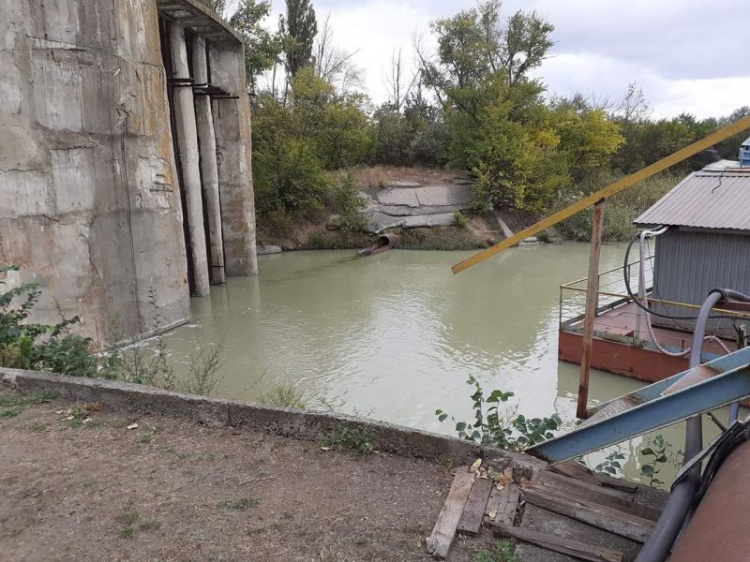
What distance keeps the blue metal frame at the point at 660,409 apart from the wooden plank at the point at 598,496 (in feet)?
0.60

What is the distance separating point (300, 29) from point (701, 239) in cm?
2888

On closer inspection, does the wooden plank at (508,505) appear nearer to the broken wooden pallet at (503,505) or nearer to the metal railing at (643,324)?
the broken wooden pallet at (503,505)

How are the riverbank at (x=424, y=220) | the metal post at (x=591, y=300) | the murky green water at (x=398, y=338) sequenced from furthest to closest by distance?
1. the riverbank at (x=424, y=220)
2. the murky green water at (x=398, y=338)
3. the metal post at (x=591, y=300)

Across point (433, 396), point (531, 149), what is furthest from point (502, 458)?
point (531, 149)

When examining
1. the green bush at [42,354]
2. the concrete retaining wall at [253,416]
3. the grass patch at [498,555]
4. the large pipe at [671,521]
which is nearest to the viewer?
the large pipe at [671,521]

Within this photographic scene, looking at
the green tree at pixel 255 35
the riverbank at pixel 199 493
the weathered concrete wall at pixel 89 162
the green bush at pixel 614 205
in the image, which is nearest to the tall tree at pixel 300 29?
the green tree at pixel 255 35

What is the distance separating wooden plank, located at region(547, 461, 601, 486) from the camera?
3480mm

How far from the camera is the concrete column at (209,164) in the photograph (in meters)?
14.6

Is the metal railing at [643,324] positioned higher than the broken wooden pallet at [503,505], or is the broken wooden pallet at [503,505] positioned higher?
the broken wooden pallet at [503,505]

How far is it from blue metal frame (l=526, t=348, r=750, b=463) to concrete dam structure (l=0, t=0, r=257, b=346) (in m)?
7.24

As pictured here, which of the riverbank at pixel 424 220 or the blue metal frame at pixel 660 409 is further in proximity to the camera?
the riverbank at pixel 424 220

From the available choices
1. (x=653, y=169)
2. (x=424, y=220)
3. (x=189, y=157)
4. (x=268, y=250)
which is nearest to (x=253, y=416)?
(x=653, y=169)

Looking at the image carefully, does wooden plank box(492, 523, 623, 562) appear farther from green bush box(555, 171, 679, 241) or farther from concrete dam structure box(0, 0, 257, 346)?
green bush box(555, 171, 679, 241)

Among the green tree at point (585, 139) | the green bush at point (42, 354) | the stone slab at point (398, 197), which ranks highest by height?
the green tree at point (585, 139)
